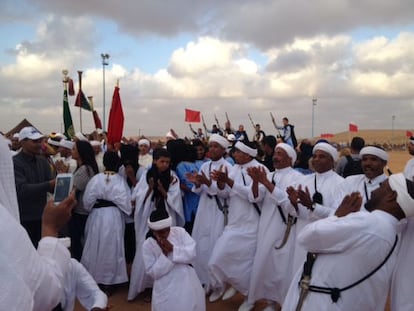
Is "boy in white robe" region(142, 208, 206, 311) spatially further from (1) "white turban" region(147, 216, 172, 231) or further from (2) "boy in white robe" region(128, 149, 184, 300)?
(2) "boy in white robe" region(128, 149, 184, 300)

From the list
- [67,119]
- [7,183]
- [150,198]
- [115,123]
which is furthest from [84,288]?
[67,119]

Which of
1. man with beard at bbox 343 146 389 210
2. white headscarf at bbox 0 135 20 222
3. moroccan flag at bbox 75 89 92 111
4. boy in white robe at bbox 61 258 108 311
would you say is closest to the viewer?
white headscarf at bbox 0 135 20 222

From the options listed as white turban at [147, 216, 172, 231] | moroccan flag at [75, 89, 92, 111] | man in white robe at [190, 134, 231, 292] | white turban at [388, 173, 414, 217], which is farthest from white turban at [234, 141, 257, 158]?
moroccan flag at [75, 89, 92, 111]

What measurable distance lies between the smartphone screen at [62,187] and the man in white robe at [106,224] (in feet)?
9.87

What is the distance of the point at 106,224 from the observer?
6035mm

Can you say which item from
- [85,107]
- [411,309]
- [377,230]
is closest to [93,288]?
[377,230]

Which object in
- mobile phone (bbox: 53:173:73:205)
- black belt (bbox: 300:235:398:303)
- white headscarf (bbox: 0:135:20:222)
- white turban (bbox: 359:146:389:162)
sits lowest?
black belt (bbox: 300:235:398:303)

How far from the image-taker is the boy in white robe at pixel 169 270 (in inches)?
163

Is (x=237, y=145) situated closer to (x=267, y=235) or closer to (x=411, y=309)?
(x=267, y=235)

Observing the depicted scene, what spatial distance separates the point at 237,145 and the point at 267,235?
4.49ft

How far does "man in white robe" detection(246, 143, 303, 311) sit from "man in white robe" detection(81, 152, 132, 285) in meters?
2.03

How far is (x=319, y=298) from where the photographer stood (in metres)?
2.84

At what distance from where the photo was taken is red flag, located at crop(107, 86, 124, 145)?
866cm

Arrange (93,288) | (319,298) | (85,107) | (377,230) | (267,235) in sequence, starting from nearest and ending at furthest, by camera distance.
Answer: (377,230), (319,298), (93,288), (267,235), (85,107)
